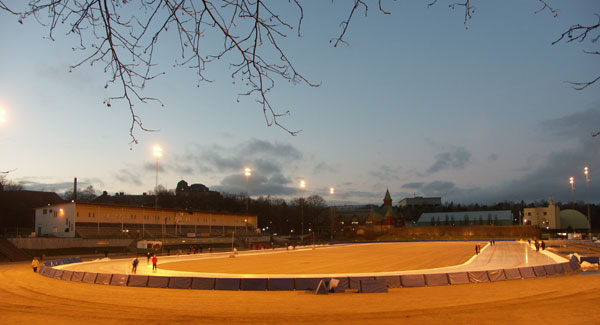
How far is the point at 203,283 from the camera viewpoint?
1126 inches

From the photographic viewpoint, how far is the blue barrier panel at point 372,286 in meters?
26.4

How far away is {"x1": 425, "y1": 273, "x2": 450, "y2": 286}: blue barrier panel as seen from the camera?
28.7 meters

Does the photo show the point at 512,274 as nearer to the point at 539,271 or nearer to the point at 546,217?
the point at 539,271

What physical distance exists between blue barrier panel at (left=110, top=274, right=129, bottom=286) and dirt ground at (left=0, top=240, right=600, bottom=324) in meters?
0.96

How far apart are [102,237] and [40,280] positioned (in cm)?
3969

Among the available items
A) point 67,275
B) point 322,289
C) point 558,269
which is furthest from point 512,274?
point 67,275

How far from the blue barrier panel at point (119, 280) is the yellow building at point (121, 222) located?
4278cm

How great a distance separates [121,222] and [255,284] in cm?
5934

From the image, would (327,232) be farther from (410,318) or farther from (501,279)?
(410,318)

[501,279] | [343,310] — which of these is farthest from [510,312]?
[501,279]

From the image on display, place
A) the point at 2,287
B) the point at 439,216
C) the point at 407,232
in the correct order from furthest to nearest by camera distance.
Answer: the point at 439,216
the point at 407,232
the point at 2,287

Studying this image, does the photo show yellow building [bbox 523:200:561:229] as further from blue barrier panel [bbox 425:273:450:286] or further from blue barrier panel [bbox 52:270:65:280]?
blue barrier panel [bbox 52:270:65:280]

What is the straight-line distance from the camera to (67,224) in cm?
7100

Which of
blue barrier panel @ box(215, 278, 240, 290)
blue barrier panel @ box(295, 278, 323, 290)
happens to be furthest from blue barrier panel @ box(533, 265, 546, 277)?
blue barrier panel @ box(215, 278, 240, 290)
